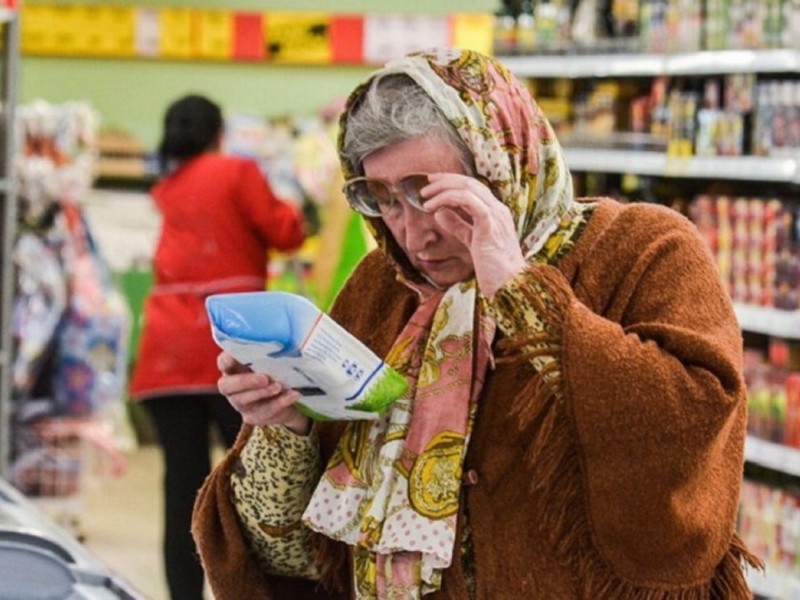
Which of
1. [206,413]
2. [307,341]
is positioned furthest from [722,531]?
[206,413]

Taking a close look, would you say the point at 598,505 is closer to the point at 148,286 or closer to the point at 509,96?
the point at 509,96

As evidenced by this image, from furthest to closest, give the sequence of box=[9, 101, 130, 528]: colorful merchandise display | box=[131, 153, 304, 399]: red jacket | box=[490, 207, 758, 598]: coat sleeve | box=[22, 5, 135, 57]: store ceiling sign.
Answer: box=[22, 5, 135, 57]: store ceiling sign < box=[9, 101, 130, 528]: colorful merchandise display < box=[131, 153, 304, 399]: red jacket < box=[490, 207, 758, 598]: coat sleeve

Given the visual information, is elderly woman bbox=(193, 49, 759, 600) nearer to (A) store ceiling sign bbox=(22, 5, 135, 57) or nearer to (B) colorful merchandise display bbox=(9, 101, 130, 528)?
(B) colorful merchandise display bbox=(9, 101, 130, 528)

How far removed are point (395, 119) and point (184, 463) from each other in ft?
10.4

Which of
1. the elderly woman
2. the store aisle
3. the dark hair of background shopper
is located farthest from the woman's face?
the store aisle

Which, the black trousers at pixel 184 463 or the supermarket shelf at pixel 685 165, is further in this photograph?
the black trousers at pixel 184 463

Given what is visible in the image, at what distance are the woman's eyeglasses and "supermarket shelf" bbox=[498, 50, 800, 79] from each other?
97.7 inches

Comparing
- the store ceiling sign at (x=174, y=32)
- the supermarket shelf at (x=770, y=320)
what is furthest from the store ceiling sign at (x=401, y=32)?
the supermarket shelf at (x=770, y=320)

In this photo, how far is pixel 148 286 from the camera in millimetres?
10031

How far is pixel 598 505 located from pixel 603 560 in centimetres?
8

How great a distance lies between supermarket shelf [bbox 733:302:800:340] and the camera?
450cm

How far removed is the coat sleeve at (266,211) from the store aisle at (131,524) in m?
1.39

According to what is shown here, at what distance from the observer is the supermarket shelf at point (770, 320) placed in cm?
450

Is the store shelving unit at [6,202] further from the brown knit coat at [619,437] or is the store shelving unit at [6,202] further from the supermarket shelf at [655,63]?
the brown knit coat at [619,437]
